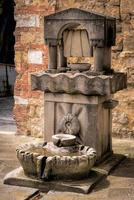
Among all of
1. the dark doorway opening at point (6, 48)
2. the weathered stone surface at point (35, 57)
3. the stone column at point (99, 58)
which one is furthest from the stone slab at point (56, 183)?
the dark doorway opening at point (6, 48)

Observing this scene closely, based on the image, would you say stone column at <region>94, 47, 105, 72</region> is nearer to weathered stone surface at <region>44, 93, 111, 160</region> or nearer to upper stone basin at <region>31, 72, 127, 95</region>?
upper stone basin at <region>31, 72, 127, 95</region>

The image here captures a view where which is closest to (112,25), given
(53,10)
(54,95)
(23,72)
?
(54,95)

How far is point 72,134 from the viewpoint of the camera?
5656 mm

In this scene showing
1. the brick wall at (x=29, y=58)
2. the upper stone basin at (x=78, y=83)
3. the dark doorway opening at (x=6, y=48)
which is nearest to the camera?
the upper stone basin at (x=78, y=83)

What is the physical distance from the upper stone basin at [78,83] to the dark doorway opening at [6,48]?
6715 millimetres

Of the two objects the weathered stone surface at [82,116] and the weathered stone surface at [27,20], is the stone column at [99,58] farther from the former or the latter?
the weathered stone surface at [27,20]

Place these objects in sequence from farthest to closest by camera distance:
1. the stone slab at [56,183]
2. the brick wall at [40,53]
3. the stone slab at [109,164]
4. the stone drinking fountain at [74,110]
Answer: the brick wall at [40,53] < the stone slab at [109,164] < the stone drinking fountain at [74,110] < the stone slab at [56,183]

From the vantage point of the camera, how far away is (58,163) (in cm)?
489

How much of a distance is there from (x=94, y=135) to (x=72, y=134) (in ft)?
0.89

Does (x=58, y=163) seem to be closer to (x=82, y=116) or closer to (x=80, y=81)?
(x=82, y=116)

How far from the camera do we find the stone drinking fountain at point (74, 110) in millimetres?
4973

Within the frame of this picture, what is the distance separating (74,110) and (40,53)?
6.75ft

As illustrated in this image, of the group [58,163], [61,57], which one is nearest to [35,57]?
[61,57]

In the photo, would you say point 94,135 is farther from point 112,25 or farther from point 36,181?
point 112,25
